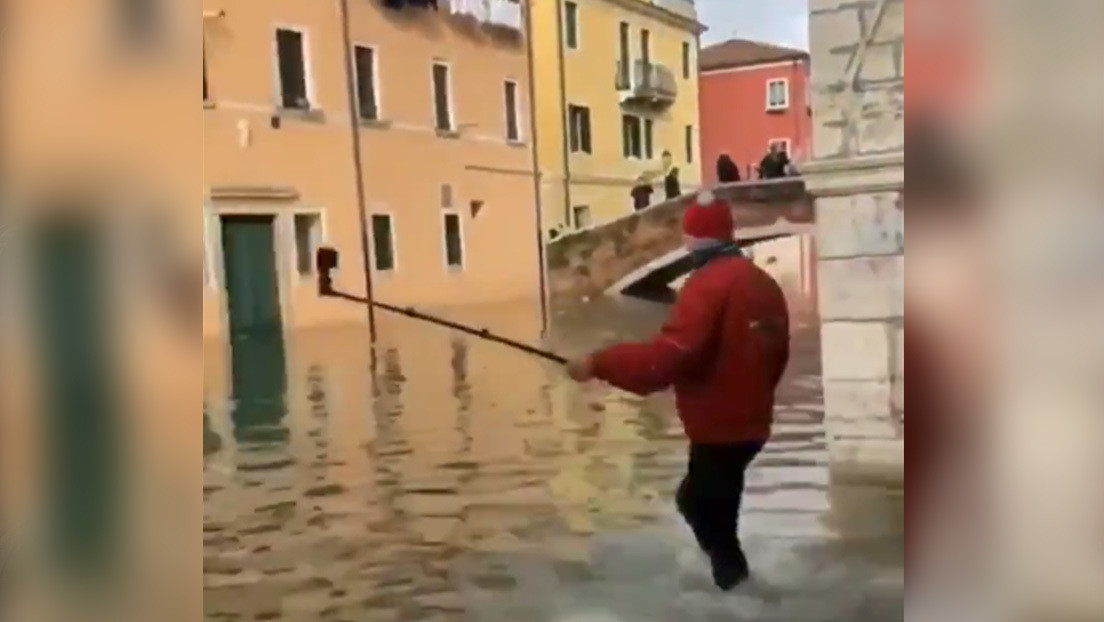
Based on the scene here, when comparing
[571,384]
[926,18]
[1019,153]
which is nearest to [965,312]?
[1019,153]

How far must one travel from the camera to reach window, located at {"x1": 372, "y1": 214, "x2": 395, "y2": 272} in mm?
1221

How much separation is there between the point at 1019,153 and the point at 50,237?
0.90 m

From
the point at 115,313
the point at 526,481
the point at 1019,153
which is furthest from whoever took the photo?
the point at 115,313

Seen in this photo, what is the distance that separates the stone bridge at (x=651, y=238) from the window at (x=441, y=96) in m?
0.16

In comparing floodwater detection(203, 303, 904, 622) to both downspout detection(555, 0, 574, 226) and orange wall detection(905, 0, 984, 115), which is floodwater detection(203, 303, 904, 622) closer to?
downspout detection(555, 0, 574, 226)

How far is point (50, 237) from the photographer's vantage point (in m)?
1.30

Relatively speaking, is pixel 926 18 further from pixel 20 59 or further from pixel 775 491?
pixel 20 59

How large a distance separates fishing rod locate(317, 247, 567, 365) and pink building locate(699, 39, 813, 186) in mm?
219

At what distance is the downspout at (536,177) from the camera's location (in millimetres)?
1188

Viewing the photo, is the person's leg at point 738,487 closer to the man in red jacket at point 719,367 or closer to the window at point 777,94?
the man in red jacket at point 719,367

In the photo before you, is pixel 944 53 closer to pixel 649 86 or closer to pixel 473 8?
pixel 649 86

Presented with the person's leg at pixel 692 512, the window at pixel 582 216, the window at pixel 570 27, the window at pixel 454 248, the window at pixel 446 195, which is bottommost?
the person's leg at pixel 692 512

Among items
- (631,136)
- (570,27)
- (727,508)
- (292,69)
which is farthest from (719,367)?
(292,69)

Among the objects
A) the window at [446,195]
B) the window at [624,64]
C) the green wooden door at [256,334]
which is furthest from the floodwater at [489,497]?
the window at [624,64]
